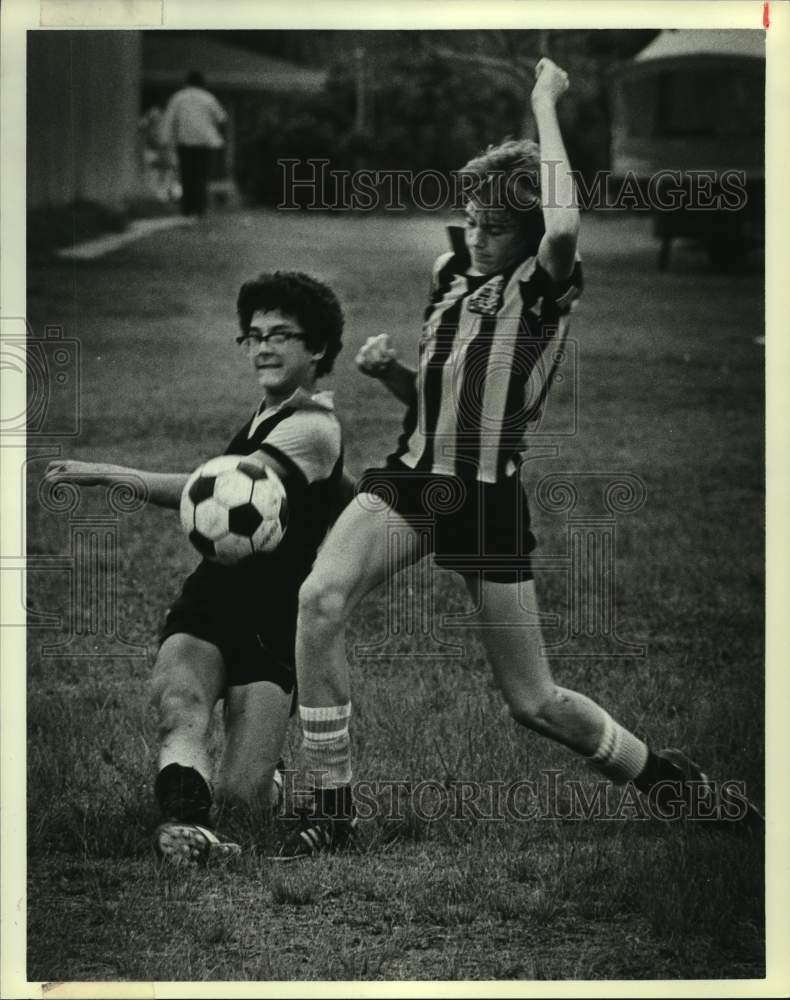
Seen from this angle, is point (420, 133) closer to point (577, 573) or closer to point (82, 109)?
point (82, 109)

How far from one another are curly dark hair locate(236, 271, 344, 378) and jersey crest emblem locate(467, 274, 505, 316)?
0.36 metres

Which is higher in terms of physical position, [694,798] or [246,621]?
[246,621]

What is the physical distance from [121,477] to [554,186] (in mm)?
1387

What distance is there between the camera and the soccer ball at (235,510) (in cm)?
468

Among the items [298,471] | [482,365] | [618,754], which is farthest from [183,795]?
[482,365]

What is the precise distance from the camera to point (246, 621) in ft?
15.6

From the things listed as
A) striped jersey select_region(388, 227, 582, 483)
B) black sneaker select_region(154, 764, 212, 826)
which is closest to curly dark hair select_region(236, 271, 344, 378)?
striped jersey select_region(388, 227, 582, 483)

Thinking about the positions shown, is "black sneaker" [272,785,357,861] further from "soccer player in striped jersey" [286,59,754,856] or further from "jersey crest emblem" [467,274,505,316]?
"jersey crest emblem" [467,274,505,316]

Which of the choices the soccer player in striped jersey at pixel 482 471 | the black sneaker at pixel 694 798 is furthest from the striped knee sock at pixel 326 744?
the black sneaker at pixel 694 798

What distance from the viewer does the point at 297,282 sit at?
480 cm

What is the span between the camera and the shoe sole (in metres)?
4.70

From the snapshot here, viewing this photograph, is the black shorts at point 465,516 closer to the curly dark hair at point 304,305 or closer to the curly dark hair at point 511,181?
the curly dark hair at point 304,305

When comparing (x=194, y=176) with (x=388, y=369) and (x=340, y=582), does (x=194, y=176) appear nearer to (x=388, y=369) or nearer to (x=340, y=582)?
(x=388, y=369)

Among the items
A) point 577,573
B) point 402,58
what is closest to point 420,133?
point 402,58
